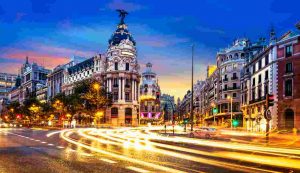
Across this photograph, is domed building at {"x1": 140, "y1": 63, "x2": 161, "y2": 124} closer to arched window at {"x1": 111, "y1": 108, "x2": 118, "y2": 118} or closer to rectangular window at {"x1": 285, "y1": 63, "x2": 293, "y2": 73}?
arched window at {"x1": 111, "y1": 108, "x2": 118, "y2": 118}

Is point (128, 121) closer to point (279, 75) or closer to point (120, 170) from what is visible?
point (279, 75)

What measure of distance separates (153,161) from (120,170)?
283cm

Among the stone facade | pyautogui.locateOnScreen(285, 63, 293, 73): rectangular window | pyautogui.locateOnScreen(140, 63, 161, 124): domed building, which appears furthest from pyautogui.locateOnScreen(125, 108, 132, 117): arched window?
pyautogui.locateOnScreen(285, 63, 293, 73): rectangular window

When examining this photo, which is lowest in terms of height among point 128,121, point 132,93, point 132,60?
point 128,121

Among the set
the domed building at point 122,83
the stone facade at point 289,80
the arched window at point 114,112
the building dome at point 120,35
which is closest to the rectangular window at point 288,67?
the stone facade at point 289,80

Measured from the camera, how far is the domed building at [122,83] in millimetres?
110750

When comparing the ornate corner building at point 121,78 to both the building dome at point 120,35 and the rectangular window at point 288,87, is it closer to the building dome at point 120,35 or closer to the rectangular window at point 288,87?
the building dome at point 120,35

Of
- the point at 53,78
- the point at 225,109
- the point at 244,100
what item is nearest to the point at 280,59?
the point at 244,100

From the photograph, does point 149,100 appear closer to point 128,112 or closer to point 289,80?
point 128,112

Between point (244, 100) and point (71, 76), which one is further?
point (71, 76)

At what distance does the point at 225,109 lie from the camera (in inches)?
3780

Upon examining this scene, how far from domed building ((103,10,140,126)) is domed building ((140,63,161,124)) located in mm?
44149

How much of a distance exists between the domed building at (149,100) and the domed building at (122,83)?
44.1 metres

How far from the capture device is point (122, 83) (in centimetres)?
11175
